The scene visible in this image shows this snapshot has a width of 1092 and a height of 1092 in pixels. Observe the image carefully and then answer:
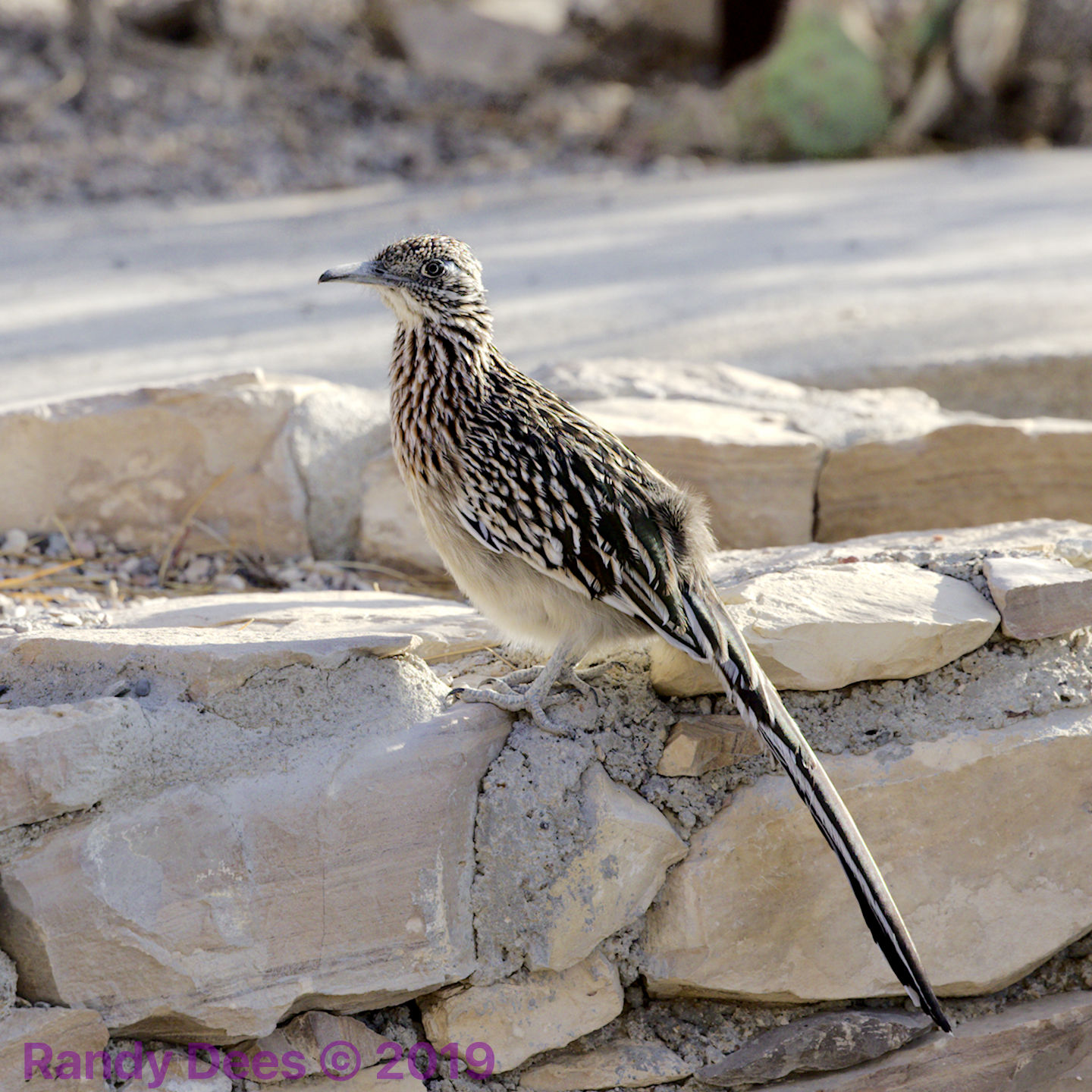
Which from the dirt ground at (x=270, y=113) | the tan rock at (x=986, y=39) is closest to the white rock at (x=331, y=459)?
the dirt ground at (x=270, y=113)

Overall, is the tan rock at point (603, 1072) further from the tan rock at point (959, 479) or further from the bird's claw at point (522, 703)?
the tan rock at point (959, 479)

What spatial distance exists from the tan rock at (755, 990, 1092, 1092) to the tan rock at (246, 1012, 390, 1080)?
100 centimetres

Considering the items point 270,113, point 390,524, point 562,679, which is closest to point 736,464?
point 390,524

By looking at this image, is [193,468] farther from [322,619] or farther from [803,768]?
[803,768]

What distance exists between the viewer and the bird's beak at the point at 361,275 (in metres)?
3.25

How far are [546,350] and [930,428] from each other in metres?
1.99

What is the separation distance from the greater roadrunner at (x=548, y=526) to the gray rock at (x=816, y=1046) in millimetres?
345

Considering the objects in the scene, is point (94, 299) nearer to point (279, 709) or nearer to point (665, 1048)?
point (279, 709)

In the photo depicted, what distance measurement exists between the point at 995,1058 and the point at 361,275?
2.46 metres

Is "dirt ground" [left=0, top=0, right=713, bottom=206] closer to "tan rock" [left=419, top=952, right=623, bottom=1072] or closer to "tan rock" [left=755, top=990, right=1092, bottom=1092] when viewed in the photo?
"tan rock" [left=419, top=952, right=623, bottom=1072]

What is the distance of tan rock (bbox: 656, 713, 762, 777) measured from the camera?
9.59ft

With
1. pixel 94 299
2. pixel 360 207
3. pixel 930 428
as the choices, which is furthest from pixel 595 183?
pixel 930 428

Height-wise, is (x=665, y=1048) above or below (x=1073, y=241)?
below

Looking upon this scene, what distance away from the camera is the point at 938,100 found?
12.0 meters
